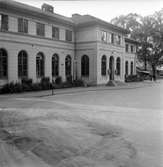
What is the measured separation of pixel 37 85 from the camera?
23.4 metres

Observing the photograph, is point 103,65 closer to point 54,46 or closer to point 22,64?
point 54,46

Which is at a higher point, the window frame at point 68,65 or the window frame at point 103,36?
the window frame at point 103,36

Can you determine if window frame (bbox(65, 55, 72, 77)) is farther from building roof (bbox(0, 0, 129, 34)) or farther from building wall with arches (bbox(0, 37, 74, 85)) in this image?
building roof (bbox(0, 0, 129, 34))

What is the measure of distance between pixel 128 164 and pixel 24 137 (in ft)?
10.6

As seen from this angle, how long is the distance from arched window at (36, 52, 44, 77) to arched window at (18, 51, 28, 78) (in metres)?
1.61

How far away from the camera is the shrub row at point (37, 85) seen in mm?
20688

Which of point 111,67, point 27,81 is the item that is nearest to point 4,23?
point 27,81

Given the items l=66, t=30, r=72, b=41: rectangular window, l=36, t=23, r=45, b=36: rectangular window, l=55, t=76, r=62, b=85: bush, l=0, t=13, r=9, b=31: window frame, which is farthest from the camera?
l=66, t=30, r=72, b=41: rectangular window

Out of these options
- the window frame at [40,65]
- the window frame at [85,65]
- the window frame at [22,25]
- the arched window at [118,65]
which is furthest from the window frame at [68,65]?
the arched window at [118,65]

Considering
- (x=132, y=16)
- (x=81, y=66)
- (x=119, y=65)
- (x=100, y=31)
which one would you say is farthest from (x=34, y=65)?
(x=132, y=16)

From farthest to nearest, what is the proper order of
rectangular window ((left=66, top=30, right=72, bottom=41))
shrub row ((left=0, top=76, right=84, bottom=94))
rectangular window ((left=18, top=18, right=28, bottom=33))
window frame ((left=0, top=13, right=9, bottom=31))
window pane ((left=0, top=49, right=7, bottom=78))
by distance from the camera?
rectangular window ((left=66, top=30, right=72, bottom=41)) → rectangular window ((left=18, top=18, right=28, bottom=33)) → window pane ((left=0, top=49, right=7, bottom=78)) → window frame ((left=0, top=13, right=9, bottom=31)) → shrub row ((left=0, top=76, right=84, bottom=94))

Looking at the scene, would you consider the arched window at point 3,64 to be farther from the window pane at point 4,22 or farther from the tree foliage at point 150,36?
the tree foliage at point 150,36

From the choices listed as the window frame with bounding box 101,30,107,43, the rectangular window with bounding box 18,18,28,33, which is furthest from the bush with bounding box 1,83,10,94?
the window frame with bounding box 101,30,107,43

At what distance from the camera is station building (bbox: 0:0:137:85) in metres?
22.0
